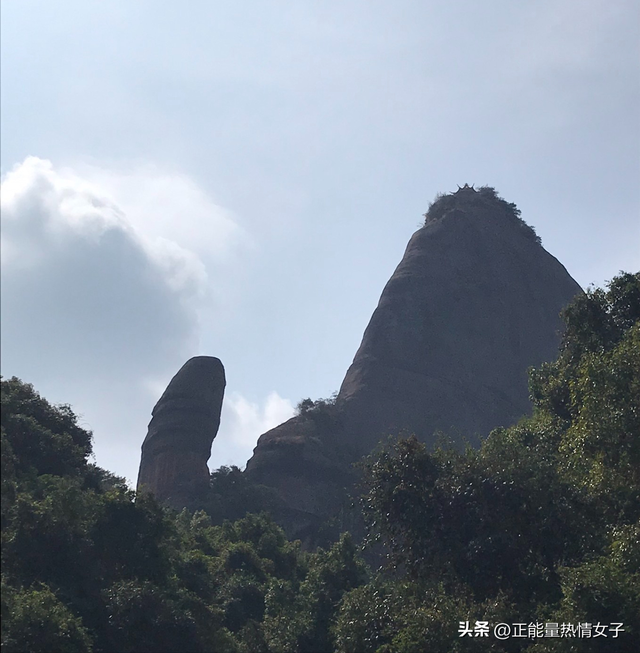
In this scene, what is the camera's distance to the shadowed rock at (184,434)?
40250 mm

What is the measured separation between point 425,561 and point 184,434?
90.4 feet

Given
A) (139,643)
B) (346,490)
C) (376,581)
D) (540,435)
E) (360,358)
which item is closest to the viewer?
(139,643)

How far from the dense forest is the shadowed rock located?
2157cm

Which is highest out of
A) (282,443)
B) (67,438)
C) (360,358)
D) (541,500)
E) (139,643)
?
(360,358)

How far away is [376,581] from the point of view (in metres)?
15.7

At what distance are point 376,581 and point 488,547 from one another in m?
2.67

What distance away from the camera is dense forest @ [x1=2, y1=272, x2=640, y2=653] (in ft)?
40.2

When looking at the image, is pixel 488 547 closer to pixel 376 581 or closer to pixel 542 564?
pixel 542 564

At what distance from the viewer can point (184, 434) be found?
4097 centimetres

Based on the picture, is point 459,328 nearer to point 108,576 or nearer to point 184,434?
point 184,434

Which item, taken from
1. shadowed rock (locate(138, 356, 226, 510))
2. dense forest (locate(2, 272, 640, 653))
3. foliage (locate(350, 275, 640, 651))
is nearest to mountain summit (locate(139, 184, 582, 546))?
shadowed rock (locate(138, 356, 226, 510))

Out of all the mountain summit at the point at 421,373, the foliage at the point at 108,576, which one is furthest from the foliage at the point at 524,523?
the mountain summit at the point at 421,373

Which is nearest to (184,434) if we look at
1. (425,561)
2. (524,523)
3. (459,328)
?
(459,328)

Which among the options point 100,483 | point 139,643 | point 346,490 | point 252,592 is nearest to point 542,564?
point 139,643
